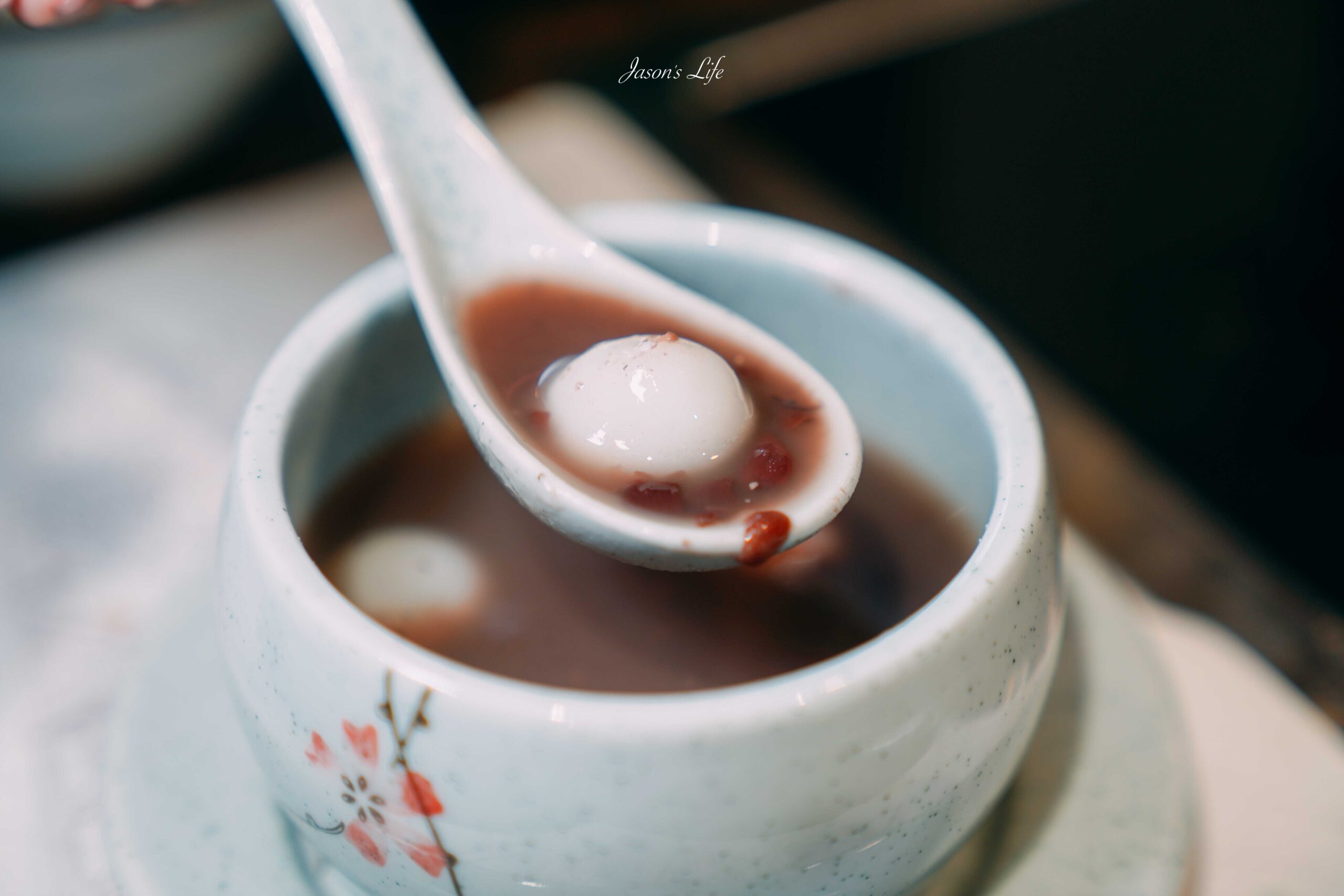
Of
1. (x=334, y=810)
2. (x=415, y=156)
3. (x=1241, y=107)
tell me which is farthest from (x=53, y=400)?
(x=1241, y=107)

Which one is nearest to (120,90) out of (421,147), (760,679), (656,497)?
(421,147)

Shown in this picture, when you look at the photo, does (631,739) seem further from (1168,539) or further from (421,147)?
(1168,539)

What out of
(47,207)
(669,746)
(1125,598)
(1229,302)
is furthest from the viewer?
(1229,302)

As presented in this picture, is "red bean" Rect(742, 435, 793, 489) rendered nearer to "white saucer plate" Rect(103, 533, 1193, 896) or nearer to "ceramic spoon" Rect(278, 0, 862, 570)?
"ceramic spoon" Rect(278, 0, 862, 570)

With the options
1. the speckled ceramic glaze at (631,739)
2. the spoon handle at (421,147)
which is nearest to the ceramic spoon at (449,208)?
the spoon handle at (421,147)

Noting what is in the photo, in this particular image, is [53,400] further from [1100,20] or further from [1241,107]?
[1241,107]

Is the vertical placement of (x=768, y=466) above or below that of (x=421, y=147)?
below
